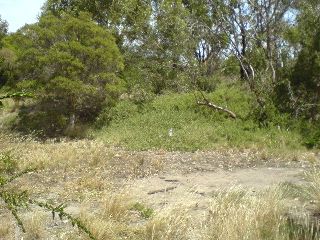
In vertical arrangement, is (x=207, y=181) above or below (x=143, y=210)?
below

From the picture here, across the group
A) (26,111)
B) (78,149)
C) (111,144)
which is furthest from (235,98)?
(26,111)

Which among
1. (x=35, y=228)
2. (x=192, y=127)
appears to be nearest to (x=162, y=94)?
(x=192, y=127)

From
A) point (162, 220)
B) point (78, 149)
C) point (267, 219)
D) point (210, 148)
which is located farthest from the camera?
point (210, 148)

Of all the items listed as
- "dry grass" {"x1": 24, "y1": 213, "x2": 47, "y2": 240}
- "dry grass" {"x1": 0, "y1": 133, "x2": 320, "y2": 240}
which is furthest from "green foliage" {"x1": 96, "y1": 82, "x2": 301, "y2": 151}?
"dry grass" {"x1": 24, "y1": 213, "x2": 47, "y2": 240}

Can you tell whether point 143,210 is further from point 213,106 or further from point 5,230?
point 213,106

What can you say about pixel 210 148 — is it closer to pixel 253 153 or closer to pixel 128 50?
pixel 253 153

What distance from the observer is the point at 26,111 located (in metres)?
20.9

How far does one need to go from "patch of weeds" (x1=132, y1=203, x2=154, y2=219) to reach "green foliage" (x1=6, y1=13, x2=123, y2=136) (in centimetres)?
1013

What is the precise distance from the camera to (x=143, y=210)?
7.06m

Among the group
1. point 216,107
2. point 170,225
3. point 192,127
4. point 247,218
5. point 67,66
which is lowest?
point 170,225

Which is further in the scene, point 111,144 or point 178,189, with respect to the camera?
point 111,144

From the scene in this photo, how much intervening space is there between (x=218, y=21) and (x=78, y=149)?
839cm

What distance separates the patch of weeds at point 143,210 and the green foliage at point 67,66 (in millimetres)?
10127

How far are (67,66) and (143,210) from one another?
10.9m
